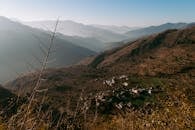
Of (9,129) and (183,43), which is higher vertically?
(9,129)

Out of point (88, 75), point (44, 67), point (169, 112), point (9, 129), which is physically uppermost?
point (44, 67)

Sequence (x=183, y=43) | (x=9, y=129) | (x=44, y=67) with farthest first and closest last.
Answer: (x=183, y=43) → (x=9, y=129) → (x=44, y=67)

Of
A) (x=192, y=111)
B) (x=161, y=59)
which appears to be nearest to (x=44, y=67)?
(x=192, y=111)

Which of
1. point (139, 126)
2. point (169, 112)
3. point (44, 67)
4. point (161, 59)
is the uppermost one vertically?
point (44, 67)

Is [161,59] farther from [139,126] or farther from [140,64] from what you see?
[139,126]

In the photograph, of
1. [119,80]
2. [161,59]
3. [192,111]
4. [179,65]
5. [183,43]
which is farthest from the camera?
[183,43]

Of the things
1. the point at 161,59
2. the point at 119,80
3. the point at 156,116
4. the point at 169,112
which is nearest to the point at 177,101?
the point at 169,112

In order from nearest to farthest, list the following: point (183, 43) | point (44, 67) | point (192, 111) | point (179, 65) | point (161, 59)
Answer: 1. point (44, 67)
2. point (192, 111)
3. point (179, 65)
4. point (161, 59)
5. point (183, 43)

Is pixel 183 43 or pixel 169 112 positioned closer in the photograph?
pixel 169 112

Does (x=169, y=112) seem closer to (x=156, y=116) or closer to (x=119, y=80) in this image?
(x=156, y=116)
